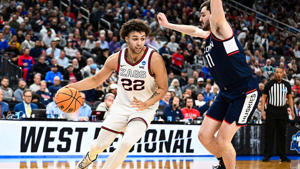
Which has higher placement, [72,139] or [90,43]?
[90,43]

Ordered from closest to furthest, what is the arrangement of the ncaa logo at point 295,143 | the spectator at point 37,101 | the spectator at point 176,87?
the spectator at point 37,101 < the ncaa logo at point 295,143 < the spectator at point 176,87

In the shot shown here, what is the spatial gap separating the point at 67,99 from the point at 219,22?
242 cm

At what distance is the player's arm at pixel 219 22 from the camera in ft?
17.7

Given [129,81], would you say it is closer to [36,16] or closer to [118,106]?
[118,106]

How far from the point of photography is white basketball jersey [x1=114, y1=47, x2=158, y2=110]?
19.8 ft

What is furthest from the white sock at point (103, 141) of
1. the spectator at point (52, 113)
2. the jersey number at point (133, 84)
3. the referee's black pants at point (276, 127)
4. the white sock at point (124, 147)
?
the referee's black pants at point (276, 127)

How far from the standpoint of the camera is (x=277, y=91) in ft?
38.1

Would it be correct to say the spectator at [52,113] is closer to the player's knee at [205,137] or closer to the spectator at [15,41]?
the spectator at [15,41]

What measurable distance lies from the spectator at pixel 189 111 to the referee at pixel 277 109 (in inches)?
81.1

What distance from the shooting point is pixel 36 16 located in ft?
54.2

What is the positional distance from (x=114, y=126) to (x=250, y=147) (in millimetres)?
7947

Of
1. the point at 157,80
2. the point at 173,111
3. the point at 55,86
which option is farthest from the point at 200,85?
the point at 157,80

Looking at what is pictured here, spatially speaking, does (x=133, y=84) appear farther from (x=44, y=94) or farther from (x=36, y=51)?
(x=36, y=51)

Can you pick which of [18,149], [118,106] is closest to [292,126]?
[18,149]
